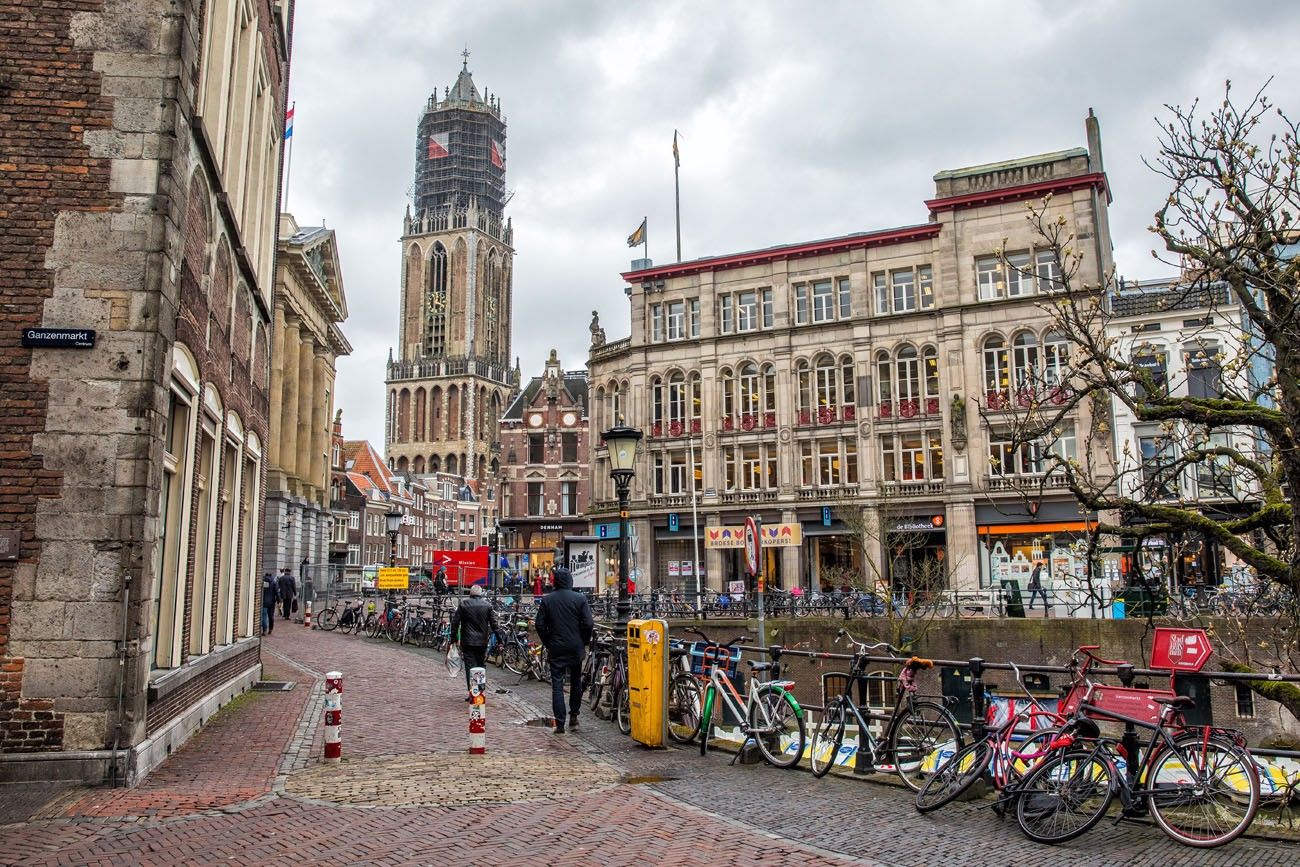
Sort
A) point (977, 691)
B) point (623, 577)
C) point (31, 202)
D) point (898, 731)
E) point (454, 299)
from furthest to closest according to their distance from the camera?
point (454, 299) → point (623, 577) → point (31, 202) → point (898, 731) → point (977, 691)

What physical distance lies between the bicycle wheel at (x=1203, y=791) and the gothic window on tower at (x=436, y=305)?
421 ft

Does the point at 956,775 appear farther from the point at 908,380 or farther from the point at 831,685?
the point at 908,380

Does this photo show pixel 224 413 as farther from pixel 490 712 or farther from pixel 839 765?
pixel 839 765

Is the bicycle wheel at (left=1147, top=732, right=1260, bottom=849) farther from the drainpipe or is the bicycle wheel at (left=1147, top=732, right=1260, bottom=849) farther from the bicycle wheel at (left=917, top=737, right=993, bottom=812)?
the drainpipe

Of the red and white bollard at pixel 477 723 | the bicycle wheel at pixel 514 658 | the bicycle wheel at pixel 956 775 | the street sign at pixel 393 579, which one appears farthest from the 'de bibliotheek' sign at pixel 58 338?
the street sign at pixel 393 579

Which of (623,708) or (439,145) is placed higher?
(439,145)

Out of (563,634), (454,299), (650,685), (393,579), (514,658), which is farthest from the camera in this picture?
(454,299)

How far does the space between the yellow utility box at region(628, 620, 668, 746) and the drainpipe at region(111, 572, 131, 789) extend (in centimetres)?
506

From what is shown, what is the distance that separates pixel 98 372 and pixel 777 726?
7022 millimetres

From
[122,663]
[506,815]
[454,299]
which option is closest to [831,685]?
[506,815]

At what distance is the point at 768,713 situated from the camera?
32.6 feet

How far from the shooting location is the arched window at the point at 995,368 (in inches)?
1599

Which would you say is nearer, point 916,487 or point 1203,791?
point 1203,791

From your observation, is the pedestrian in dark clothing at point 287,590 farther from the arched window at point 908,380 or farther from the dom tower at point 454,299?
the dom tower at point 454,299
